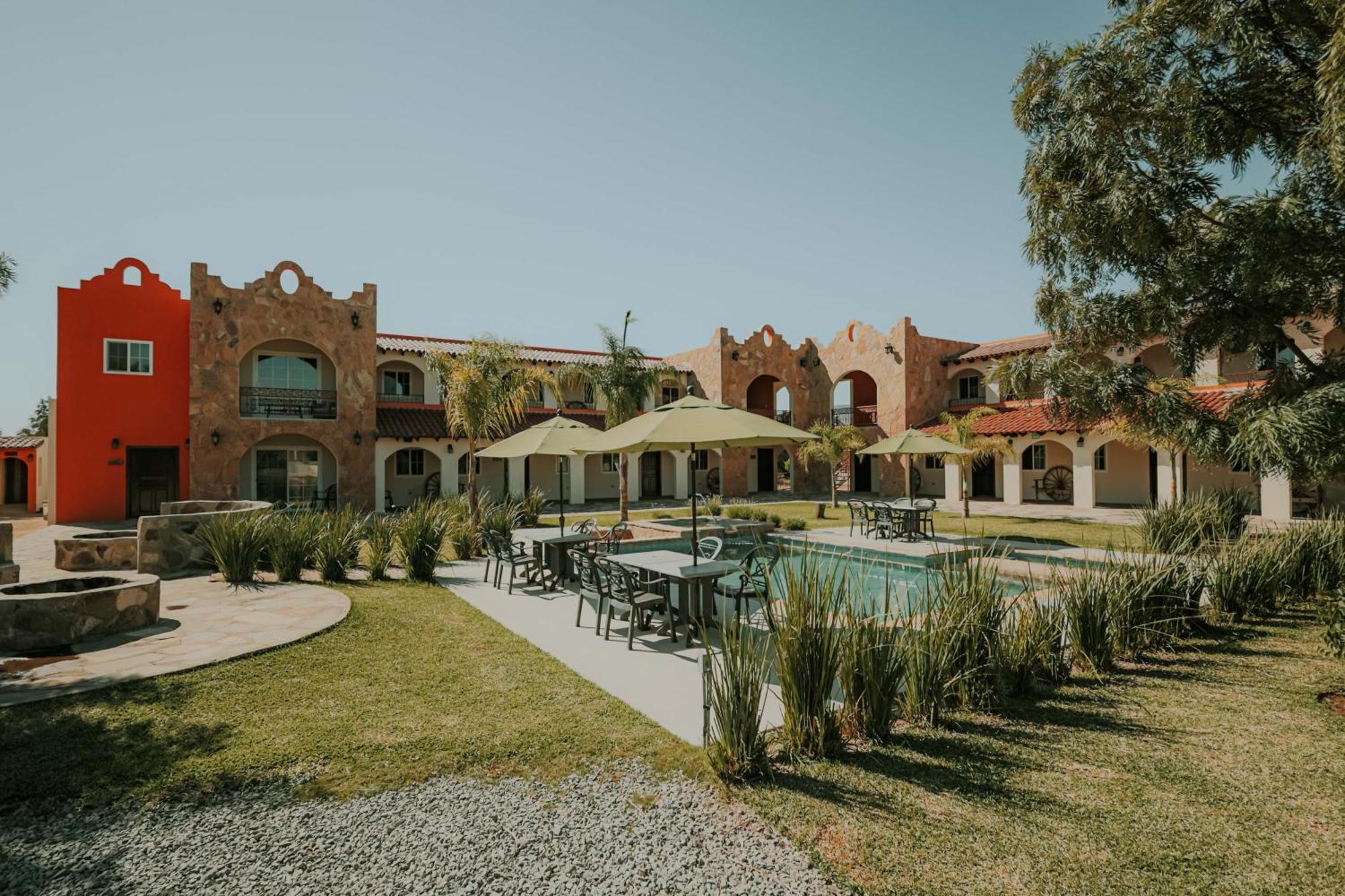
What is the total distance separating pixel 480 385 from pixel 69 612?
955cm

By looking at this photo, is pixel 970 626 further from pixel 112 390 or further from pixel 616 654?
pixel 112 390

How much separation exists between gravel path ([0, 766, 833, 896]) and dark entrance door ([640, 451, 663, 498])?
26.2m

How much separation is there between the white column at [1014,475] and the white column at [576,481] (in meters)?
16.8

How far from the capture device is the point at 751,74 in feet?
35.7

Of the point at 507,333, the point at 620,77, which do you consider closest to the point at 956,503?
the point at 507,333

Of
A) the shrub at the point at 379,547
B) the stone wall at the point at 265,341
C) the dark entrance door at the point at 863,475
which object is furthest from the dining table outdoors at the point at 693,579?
the dark entrance door at the point at 863,475

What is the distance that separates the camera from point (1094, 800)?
11.8 ft

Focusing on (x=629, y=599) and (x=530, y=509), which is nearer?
(x=629, y=599)

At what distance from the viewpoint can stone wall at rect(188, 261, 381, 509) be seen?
19.9 m

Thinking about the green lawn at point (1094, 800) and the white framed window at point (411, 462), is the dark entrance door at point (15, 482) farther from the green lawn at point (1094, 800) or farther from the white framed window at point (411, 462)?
the green lawn at point (1094, 800)

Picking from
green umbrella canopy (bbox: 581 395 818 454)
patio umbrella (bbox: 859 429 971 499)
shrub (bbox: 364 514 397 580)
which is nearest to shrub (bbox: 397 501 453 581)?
shrub (bbox: 364 514 397 580)

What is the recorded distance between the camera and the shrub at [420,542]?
1009 cm

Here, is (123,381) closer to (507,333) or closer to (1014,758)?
(507,333)

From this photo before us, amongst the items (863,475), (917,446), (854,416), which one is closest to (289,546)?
(917,446)
